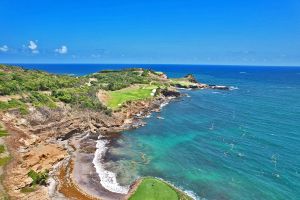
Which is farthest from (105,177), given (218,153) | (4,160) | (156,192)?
(218,153)

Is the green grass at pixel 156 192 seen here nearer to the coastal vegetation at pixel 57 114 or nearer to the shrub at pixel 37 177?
the coastal vegetation at pixel 57 114

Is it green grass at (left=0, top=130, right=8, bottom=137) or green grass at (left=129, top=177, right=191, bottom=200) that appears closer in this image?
green grass at (left=129, top=177, right=191, bottom=200)

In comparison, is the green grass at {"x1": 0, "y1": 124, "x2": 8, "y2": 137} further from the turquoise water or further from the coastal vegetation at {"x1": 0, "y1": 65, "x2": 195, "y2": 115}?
the turquoise water

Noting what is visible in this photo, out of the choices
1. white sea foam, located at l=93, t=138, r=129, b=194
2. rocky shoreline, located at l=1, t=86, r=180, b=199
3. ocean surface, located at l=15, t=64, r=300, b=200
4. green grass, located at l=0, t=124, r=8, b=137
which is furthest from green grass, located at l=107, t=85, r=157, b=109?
green grass, located at l=0, t=124, r=8, b=137

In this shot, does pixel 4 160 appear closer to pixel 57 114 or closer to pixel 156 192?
pixel 156 192

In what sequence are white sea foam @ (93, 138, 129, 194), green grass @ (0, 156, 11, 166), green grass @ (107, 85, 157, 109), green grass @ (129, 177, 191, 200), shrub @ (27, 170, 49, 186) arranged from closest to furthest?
green grass @ (129, 177, 191, 200) < shrub @ (27, 170, 49, 186) < white sea foam @ (93, 138, 129, 194) < green grass @ (0, 156, 11, 166) < green grass @ (107, 85, 157, 109)
